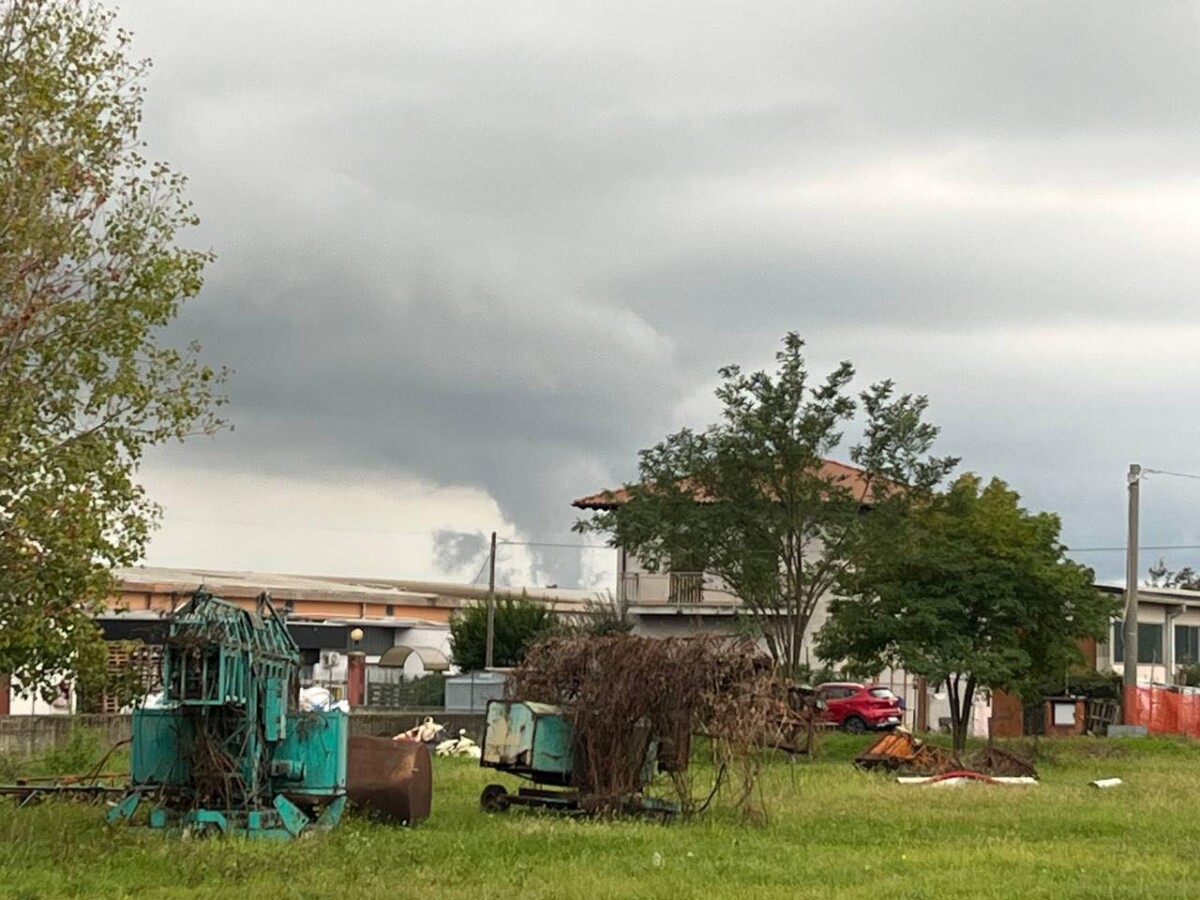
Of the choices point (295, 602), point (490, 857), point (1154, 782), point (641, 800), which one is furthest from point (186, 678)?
point (295, 602)

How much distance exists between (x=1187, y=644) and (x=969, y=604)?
38250 mm

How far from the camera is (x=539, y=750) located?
2438 centimetres

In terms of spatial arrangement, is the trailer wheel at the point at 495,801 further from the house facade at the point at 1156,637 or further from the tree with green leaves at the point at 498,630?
the house facade at the point at 1156,637

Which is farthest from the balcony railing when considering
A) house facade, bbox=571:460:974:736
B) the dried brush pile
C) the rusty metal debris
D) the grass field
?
the dried brush pile

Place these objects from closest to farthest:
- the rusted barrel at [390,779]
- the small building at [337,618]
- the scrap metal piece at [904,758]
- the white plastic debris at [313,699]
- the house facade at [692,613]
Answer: the rusted barrel at [390,779], the white plastic debris at [313,699], the scrap metal piece at [904,758], the small building at [337,618], the house facade at [692,613]

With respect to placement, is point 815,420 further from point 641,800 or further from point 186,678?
point 186,678

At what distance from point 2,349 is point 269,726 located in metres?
5.06

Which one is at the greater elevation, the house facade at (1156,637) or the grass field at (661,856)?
the house facade at (1156,637)

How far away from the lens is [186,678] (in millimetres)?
19688

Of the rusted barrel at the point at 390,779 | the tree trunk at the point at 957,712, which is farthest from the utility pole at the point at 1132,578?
the rusted barrel at the point at 390,779

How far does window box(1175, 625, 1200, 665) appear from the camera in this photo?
73875 mm

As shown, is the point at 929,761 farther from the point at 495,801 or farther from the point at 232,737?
the point at 232,737

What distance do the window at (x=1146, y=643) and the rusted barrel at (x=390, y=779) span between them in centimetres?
5235

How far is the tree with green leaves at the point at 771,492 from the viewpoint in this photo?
136ft
